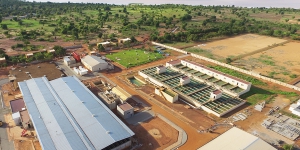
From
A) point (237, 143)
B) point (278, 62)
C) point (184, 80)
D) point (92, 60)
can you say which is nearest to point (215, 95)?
point (184, 80)

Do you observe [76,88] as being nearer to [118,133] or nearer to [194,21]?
[118,133]

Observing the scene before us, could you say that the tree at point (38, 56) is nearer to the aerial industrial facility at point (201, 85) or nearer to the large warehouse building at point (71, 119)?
the large warehouse building at point (71, 119)

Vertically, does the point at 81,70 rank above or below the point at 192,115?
above

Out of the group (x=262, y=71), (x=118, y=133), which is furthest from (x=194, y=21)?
(x=118, y=133)

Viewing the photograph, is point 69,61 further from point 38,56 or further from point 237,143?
point 237,143

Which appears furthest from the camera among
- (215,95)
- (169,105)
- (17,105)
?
(169,105)

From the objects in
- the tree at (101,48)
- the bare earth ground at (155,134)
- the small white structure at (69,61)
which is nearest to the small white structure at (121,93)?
the bare earth ground at (155,134)
